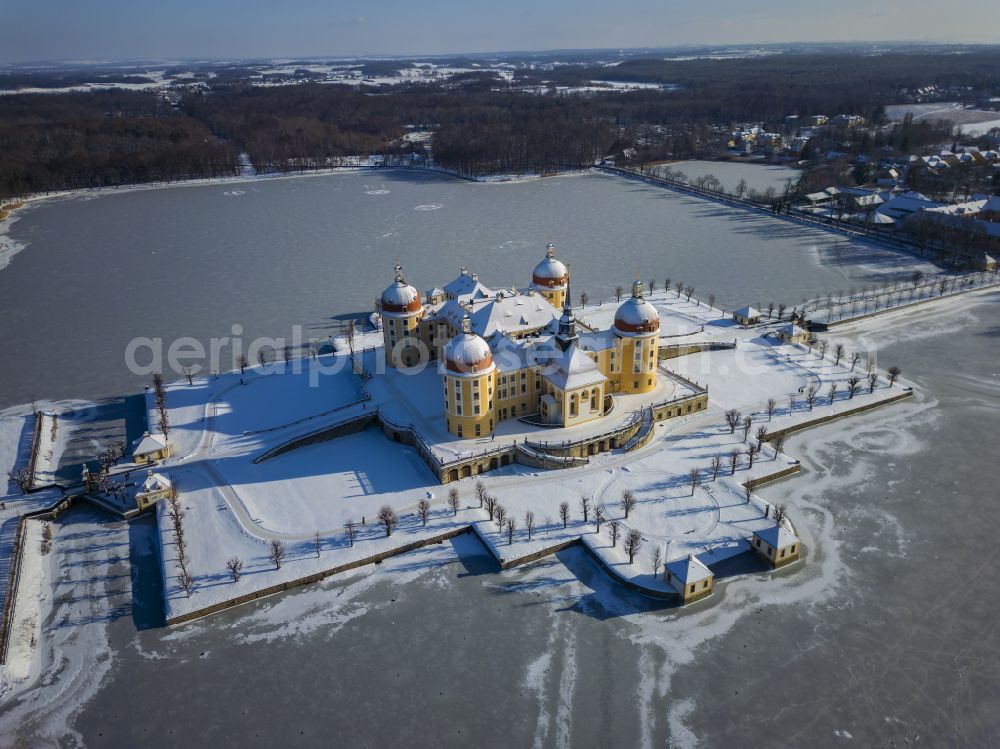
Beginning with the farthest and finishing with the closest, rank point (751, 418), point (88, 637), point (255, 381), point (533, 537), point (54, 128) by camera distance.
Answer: point (54, 128) → point (255, 381) → point (751, 418) → point (533, 537) → point (88, 637)

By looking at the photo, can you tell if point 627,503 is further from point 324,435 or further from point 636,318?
point 324,435

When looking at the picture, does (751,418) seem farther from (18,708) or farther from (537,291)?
(18,708)

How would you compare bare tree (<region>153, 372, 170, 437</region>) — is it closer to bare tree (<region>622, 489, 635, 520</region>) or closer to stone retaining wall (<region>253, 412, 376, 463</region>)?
stone retaining wall (<region>253, 412, 376, 463</region>)

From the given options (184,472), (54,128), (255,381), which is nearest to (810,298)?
(255,381)

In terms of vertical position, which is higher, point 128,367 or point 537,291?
point 537,291

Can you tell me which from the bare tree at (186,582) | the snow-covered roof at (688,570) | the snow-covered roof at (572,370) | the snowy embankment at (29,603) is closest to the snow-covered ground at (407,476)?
the bare tree at (186,582)

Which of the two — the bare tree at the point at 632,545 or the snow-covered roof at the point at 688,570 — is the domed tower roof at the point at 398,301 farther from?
the snow-covered roof at the point at 688,570
